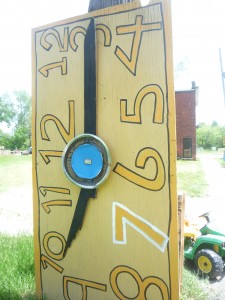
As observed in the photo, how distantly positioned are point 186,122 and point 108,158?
24.1 m

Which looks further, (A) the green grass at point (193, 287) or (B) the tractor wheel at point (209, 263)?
(B) the tractor wheel at point (209, 263)

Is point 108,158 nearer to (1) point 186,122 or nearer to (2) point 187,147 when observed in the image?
(2) point 187,147

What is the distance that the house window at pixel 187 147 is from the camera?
25484mm

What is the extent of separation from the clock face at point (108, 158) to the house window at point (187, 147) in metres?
23.6

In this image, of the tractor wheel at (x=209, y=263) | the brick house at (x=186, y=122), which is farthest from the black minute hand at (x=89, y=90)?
the brick house at (x=186, y=122)

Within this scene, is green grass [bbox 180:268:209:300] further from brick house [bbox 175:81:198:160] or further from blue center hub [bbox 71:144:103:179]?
brick house [bbox 175:81:198:160]

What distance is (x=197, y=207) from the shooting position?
8.20 m

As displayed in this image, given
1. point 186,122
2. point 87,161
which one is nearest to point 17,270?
point 87,161

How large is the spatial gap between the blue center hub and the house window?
2368cm

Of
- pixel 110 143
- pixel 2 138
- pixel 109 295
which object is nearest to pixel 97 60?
pixel 110 143

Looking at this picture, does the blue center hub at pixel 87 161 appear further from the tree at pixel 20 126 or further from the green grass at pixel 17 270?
the tree at pixel 20 126

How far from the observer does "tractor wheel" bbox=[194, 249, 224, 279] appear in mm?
3975

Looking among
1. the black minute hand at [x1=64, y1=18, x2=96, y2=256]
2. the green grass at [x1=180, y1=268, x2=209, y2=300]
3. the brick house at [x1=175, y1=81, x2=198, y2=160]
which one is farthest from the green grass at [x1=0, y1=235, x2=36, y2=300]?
the brick house at [x1=175, y1=81, x2=198, y2=160]

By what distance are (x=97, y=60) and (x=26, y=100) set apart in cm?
6870
